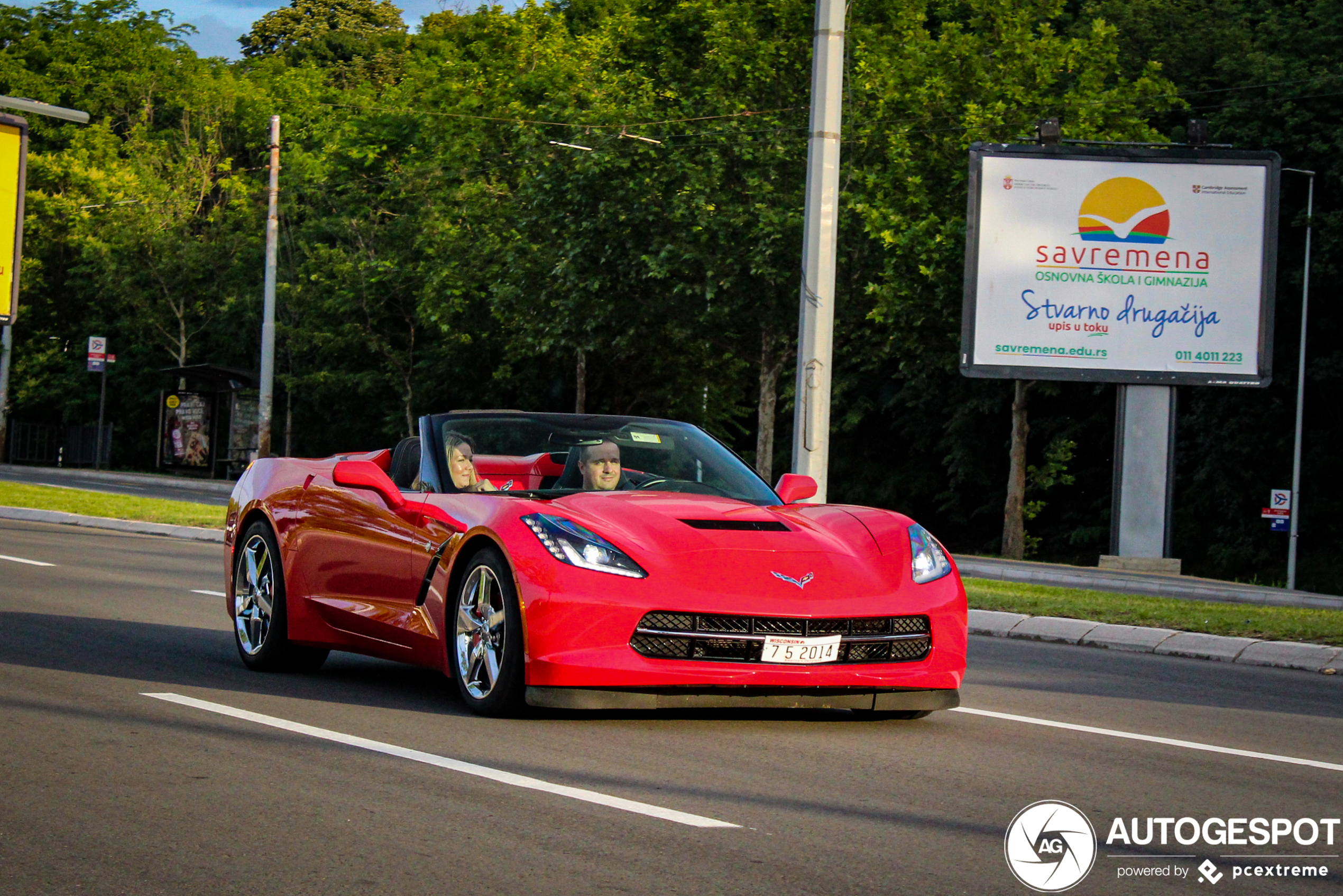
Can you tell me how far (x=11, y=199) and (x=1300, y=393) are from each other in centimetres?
2943

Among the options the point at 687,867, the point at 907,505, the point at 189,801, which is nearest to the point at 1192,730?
the point at 687,867

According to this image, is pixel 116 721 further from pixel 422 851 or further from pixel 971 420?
pixel 971 420

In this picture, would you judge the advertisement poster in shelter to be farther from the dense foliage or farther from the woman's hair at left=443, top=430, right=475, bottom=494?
the woman's hair at left=443, top=430, right=475, bottom=494

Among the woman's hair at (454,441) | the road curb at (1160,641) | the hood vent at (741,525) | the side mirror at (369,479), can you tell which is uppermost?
the woman's hair at (454,441)

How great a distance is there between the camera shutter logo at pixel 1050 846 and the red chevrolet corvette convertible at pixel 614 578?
145 cm

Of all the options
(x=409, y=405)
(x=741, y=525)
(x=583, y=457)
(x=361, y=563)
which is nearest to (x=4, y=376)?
(x=409, y=405)

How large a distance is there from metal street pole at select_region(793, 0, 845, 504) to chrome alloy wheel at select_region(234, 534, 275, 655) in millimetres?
6862

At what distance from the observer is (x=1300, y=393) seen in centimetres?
4253

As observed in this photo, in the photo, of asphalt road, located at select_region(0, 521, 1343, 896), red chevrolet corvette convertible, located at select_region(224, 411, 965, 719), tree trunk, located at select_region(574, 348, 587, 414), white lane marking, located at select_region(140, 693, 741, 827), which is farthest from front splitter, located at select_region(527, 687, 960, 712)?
tree trunk, located at select_region(574, 348, 587, 414)

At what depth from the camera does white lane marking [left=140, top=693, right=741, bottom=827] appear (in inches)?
215

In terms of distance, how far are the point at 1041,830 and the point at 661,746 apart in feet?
6.04

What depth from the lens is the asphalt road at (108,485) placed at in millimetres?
37375

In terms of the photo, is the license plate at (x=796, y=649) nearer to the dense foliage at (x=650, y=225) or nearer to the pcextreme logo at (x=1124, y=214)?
the pcextreme logo at (x=1124, y=214)

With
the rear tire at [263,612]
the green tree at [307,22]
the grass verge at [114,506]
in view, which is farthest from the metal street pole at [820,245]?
the green tree at [307,22]
